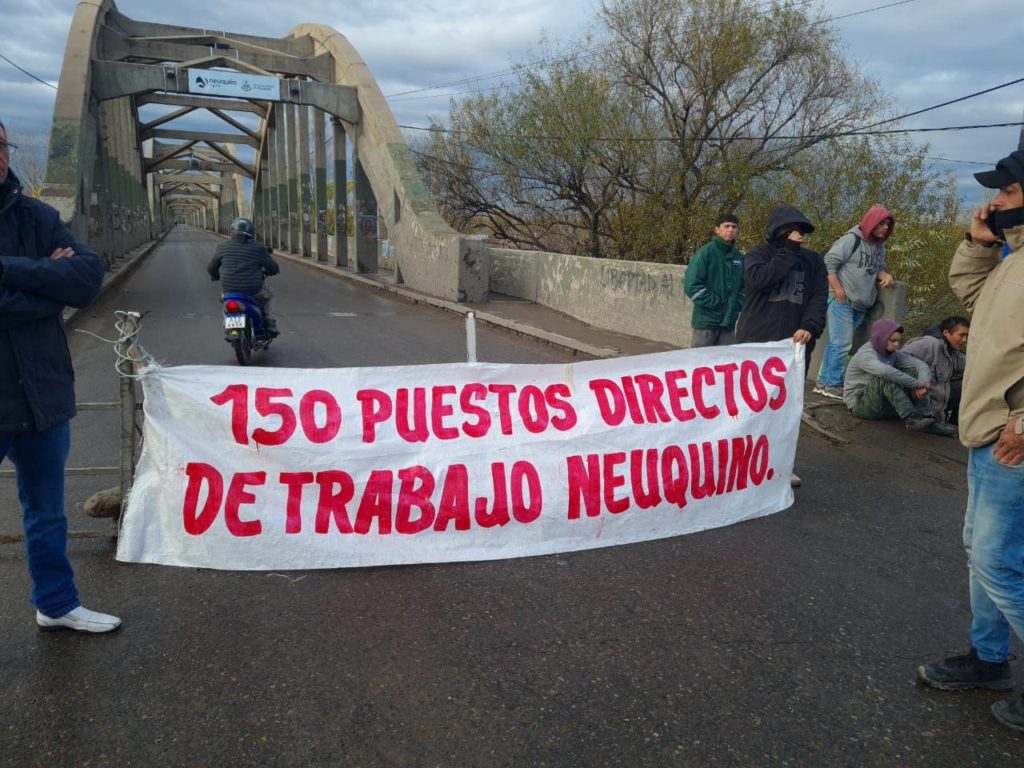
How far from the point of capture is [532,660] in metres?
3.03

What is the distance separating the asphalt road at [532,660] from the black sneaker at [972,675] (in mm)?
51

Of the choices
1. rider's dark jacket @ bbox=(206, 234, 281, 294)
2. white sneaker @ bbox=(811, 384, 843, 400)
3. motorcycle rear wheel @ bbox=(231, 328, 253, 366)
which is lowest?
white sneaker @ bbox=(811, 384, 843, 400)

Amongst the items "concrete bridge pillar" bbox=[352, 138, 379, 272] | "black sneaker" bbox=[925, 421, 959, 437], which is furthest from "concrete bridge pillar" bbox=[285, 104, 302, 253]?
"black sneaker" bbox=[925, 421, 959, 437]

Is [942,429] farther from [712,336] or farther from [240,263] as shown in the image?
[240,263]

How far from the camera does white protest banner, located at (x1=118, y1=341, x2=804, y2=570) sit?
3600 mm

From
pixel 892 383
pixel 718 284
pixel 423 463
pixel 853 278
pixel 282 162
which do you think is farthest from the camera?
pixel 282 162

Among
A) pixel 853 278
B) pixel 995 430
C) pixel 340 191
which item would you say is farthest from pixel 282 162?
pixel 995 430

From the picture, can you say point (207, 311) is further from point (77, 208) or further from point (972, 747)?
point (972, 747)

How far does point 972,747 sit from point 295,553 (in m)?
2.93

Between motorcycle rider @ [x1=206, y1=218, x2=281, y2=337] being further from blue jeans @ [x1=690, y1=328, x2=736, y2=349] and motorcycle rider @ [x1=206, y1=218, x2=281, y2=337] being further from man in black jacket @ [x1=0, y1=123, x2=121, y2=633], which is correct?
man in black jacket @ [x1=0, y1=123, x2=121, y2=633]

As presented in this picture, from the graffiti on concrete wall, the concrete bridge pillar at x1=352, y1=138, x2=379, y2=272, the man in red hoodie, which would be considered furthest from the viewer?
the concrete bridge pillar at x1=352, y1=138, x2=379, y2=272

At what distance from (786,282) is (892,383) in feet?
8.28

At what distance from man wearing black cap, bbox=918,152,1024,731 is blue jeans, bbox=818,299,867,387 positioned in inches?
206

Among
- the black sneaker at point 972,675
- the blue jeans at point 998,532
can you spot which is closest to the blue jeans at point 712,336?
the blue jeans at point 998,532
